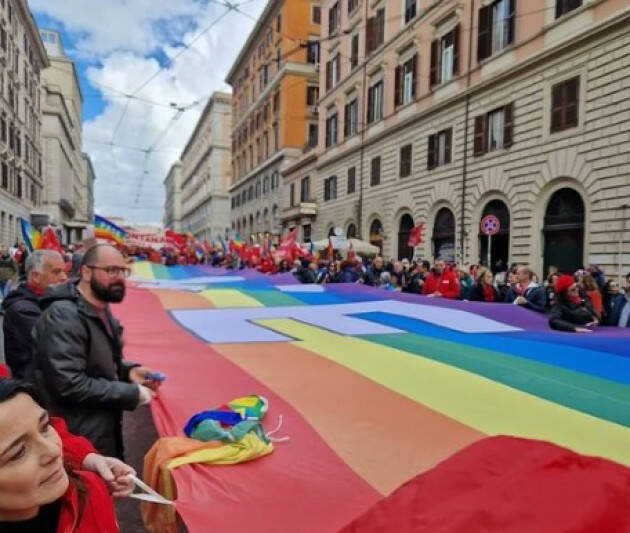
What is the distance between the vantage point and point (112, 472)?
1.83m

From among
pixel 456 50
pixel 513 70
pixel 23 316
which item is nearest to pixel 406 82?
pixel 456 50

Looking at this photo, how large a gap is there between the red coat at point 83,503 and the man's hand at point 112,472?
0.11 feet

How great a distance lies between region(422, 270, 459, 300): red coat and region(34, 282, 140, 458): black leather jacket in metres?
8.36

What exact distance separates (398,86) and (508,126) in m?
9.28

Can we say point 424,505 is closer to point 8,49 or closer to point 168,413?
point 168,413

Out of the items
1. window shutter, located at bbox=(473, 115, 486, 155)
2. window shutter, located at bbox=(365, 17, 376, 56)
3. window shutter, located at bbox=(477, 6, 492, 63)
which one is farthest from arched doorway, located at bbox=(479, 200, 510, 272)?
window shutter, located at bbox=(365, 17, 376, 56)

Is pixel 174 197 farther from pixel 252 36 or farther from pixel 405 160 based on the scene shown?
pixel 405 160

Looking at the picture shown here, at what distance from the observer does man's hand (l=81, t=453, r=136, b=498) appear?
70.3 inches

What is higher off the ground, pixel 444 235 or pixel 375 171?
pixel 375 171

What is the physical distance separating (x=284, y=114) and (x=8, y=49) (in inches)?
859

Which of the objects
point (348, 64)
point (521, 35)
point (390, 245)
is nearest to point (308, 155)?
A: point (348, 64)

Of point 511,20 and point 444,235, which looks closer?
point 511,20

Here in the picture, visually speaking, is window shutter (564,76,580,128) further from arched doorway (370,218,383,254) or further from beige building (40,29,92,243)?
beige building (40,29,92,243)

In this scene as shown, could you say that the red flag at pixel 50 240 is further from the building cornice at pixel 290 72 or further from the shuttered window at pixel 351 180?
the building cornice at pixel 290 72
